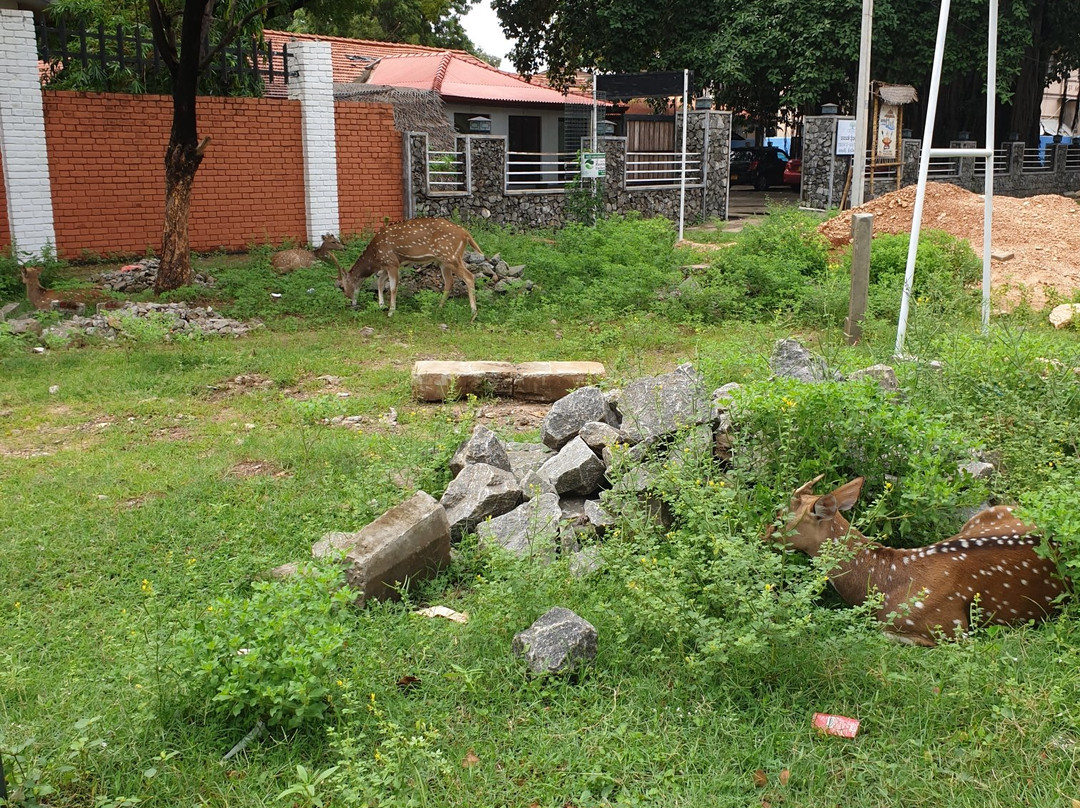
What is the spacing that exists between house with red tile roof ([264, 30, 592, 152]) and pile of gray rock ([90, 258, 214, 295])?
11.3m

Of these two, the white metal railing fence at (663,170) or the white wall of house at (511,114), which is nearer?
the white metal railing fence at (663,170)

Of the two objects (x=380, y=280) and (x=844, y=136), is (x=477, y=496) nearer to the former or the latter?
(x=380, y=280)


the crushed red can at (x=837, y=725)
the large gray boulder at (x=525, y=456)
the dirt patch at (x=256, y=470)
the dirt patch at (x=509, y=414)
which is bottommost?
the crushed red can at (x=837, y=725)

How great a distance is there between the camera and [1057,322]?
10.8 metres

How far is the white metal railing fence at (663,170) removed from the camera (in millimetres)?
23525

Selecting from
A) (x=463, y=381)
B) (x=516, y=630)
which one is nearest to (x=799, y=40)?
(x=463, y=381)

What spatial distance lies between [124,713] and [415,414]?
171 inches

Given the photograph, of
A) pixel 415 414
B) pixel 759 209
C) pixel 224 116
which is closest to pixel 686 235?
pixel 759 209

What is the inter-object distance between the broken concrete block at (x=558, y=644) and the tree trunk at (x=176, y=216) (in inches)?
413

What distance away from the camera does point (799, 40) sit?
25344 millimetres

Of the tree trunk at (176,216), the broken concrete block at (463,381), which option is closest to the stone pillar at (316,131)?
the tree trunk at (176,216)

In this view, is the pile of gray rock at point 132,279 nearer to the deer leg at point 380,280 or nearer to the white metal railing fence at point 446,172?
the deer leg at point 380,280

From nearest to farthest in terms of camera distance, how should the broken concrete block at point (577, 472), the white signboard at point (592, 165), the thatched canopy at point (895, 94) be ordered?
the broken concrete block at point (577, 472) → the white signboard at point (592, 165) → the thatched canopy at point (895, 94)

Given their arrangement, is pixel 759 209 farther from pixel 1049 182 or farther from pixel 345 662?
pixel 345 662
